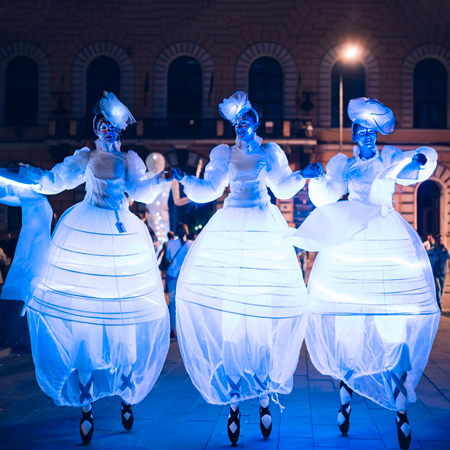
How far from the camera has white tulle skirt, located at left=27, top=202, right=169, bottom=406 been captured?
3602mm

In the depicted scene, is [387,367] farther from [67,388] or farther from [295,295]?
[67,388]

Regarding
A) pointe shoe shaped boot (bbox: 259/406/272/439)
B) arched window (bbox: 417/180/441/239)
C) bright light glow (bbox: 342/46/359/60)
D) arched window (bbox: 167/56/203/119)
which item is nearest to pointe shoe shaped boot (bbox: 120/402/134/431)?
pointe shoe shaped boot (bbox: 259/406/272/439)

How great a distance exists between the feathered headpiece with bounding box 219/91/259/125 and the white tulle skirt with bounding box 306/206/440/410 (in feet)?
3.53

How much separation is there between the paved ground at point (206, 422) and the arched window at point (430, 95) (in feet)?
55.3


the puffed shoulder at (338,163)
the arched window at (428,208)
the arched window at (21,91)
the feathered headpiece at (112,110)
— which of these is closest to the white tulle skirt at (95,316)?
the feathered headpiece at (112,110)

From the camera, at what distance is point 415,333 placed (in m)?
3.56

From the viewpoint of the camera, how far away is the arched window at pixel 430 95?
66.1 ft

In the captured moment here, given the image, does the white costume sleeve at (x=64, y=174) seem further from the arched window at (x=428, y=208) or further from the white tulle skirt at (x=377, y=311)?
the arched window at (x=428, y=208)

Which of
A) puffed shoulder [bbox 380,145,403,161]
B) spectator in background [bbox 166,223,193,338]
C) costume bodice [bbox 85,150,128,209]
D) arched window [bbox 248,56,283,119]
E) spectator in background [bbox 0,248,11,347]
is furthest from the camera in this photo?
arched window [bbox 248,56,283,119]

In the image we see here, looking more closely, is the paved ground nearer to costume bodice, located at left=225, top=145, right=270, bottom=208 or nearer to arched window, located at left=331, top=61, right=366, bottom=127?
costume bodice, located at left=225, top=145, right=270, bottom=208

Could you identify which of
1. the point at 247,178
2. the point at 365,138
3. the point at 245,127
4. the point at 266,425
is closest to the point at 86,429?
the point at 266,425

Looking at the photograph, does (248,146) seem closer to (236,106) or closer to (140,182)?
(236,106)

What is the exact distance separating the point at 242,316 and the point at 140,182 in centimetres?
130

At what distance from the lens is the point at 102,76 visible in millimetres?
20531
